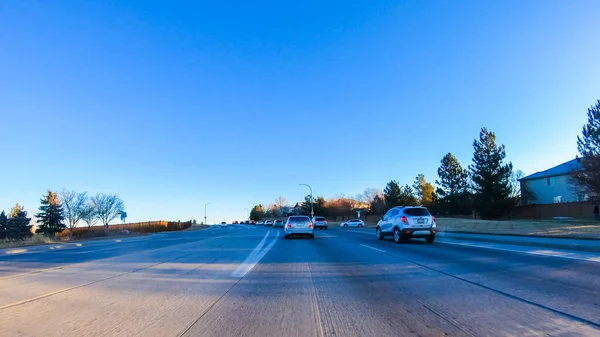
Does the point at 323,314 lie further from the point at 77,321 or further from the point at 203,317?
the point at 77,321

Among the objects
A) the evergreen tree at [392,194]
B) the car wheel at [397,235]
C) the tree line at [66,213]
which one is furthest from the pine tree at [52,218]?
the car wheel at [397,235]

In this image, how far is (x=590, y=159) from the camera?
30.4m

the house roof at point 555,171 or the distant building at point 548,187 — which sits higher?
the house roof at point 555,171

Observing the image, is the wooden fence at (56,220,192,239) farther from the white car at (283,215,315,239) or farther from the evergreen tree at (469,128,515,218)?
the evergreen tree at (469,128,515,218)

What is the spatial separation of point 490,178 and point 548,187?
9537mm

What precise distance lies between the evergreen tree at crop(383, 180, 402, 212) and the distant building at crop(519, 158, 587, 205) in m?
22.0

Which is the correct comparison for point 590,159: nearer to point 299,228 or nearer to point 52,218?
point 299,228

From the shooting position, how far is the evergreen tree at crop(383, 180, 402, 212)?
73625mm

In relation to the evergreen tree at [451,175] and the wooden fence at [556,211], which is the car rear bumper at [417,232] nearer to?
the wooden fence at [556,211]

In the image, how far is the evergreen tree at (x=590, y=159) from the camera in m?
30.1

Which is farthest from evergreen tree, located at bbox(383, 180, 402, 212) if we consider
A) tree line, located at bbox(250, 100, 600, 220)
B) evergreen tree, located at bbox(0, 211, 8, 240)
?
evergreen tree, located at bbox(0, 211, 8, 240)

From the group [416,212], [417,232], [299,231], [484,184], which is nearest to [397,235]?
[417,232]

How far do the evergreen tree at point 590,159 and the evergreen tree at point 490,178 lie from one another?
1231cm

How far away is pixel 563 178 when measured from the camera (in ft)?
160
